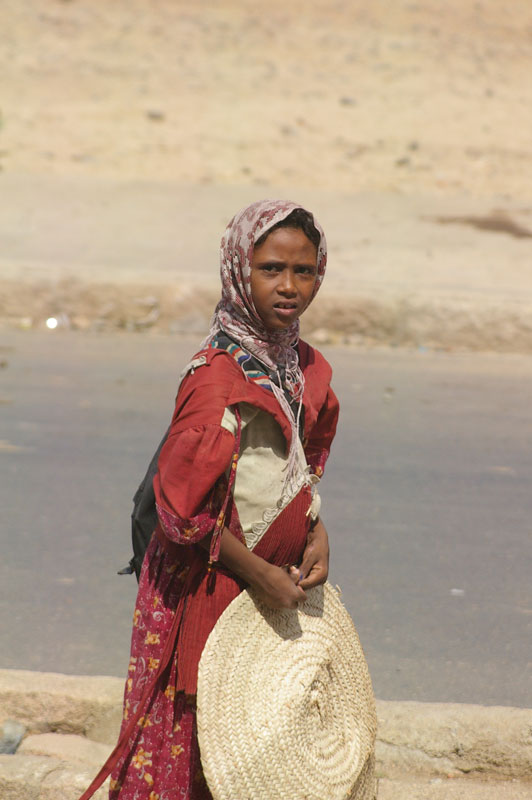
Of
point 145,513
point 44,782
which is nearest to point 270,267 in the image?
point 145,513

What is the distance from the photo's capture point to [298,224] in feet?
7.46

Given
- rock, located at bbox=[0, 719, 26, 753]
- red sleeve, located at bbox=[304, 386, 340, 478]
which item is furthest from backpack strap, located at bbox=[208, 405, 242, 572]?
rock, located at bbox=[0, 719, 26, 753]

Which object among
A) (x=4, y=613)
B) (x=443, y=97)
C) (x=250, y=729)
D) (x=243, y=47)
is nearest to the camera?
(x=250, y=729)

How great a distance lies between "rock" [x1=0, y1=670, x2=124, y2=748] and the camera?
125 inches

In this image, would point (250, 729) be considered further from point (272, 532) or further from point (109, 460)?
point (109, 460)

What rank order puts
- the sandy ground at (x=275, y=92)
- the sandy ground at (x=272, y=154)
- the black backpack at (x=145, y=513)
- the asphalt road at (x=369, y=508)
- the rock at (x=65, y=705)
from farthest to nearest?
1. the sandy ground at (x=275, y=92)
2. the sandy ground at (x=272, y=154)
3. the asphalt road at (x=369, y=508)
4. the rock at (x=65, y=705)
5. the black backpack at (x=145, y=513)

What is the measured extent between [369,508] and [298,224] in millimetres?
3219

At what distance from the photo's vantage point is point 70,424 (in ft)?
22.0

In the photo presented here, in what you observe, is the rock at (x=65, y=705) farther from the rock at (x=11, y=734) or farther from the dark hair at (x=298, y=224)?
the dark hair at (x=298, y=224)

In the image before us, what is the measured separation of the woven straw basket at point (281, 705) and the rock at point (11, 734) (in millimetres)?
1228

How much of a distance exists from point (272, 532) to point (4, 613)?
209 cm

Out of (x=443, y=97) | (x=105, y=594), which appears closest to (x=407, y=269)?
(x=105, y=594)

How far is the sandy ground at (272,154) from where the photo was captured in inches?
386

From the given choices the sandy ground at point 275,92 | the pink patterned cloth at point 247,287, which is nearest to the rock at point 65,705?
the pink patterned cloth at point 247,287
